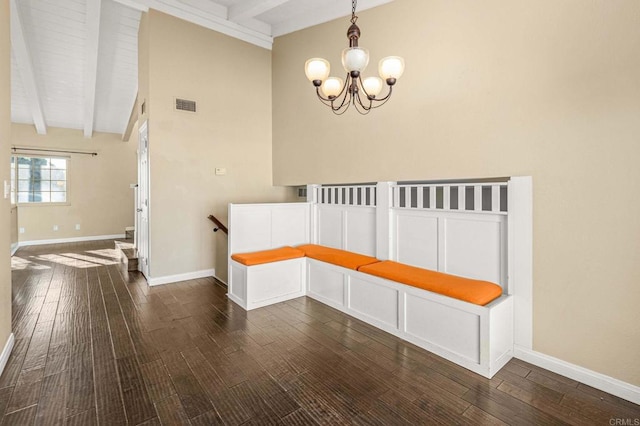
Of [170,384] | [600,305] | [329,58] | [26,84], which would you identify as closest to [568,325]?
[600,305]

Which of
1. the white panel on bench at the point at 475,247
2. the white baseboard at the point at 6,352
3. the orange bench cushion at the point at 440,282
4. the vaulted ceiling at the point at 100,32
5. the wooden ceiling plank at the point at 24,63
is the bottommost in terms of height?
the white baseboard at the point at 6,352

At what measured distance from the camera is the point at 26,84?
16.9ft

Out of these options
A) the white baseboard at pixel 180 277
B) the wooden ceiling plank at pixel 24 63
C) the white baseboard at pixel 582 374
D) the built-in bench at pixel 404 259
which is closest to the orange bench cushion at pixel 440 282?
the built-in bench at pixel 404 259

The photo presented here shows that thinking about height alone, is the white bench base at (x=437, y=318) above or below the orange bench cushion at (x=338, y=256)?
below

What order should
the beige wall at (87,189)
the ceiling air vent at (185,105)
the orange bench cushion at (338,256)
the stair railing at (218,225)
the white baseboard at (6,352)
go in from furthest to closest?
the beige wall at (87,189), the stair railing at (218,225), the ceiling air vent at (185,105), the orange bench cushion at (338,256), the white baseboard at (6,352)

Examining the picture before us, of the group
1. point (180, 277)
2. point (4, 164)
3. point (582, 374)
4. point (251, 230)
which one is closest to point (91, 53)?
point (4, 164)

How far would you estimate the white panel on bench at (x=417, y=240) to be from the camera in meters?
2.80

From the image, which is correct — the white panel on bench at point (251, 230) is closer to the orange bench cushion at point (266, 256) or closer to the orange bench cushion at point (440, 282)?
the orange bench cushion at point (266, 256)

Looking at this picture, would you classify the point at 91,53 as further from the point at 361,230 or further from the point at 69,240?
the point at 69,240

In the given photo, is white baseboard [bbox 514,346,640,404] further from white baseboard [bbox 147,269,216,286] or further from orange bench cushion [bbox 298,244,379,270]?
white baseboard [bbox 147,269,216,286]

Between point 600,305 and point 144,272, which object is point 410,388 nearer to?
point 600,305

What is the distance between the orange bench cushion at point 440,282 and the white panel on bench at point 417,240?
12cm

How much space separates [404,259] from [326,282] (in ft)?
2.79

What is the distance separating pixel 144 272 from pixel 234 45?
3.50 m
